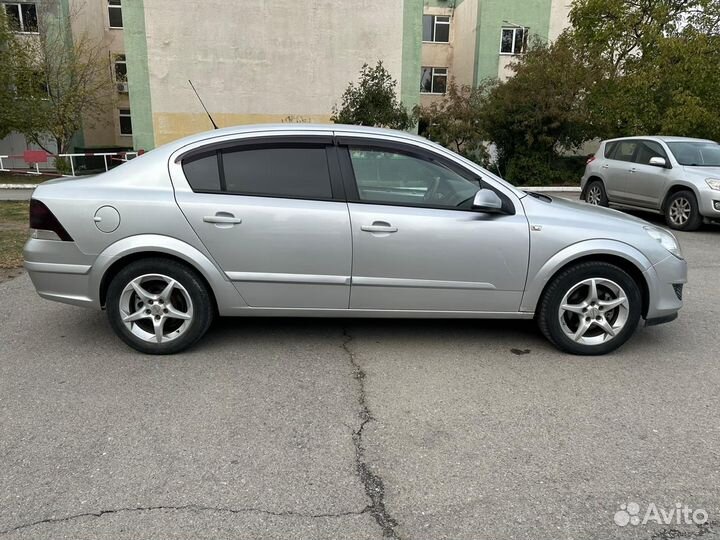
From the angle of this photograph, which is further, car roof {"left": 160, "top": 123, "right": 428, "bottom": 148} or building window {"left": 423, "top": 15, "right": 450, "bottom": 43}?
building window {"left": 423, "top": 15, "right": 450, "bottom": 43}

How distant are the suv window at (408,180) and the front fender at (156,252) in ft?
4.17

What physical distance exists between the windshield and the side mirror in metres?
7.75

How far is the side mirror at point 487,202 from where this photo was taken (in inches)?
154

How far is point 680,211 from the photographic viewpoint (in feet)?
32.4

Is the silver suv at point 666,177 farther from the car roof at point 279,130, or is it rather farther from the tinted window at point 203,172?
the tinted window at point 203,172

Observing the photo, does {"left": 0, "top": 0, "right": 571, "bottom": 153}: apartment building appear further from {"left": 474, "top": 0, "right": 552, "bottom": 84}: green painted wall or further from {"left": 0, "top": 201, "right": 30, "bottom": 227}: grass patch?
{"left": 0, "top": 201, "right": 30, "bottom": 227}: grass patch

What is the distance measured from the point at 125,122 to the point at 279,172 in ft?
102

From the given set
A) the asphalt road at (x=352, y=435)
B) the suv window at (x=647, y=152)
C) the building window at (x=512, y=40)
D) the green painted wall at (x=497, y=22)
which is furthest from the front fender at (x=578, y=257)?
the building window at (x=512, y=40)

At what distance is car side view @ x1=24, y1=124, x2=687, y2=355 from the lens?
155 inches

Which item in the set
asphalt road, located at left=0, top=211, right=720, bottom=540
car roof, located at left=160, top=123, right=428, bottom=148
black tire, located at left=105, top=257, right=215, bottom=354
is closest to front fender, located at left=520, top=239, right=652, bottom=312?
asphalt road, located at left=0, top=211, right=720, bottom=540

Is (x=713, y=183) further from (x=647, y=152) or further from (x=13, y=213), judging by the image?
(x=13, y=213)

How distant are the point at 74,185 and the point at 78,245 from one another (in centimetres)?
48

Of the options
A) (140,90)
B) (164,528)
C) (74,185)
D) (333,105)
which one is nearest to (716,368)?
(164,528)

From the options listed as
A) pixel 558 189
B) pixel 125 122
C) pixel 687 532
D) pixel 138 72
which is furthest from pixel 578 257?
pixel 125 122
